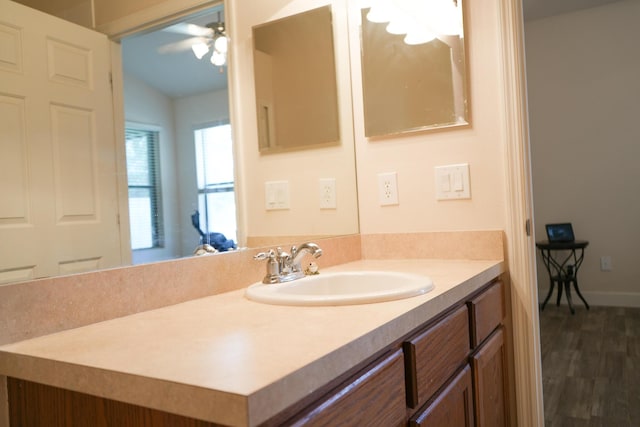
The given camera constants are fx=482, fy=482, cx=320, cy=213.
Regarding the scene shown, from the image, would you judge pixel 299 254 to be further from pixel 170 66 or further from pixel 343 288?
pixel 170 66

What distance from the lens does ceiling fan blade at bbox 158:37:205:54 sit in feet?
3.63

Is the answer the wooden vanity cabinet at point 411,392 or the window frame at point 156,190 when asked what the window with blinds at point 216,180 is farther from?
the wooden vanity cabinet at point 411,392

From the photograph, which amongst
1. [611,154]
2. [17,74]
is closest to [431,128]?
[17,74]

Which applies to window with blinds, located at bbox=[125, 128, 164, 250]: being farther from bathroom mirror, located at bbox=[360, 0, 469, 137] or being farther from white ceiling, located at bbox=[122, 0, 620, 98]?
bathroom mirror, located at bbox=[360, 0, 469, 137]

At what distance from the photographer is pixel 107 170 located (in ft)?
3.01

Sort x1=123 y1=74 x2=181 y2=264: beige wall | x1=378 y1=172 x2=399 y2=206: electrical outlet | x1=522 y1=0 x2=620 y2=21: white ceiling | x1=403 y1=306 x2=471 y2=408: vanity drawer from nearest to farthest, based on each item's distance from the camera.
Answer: x1=403 y1=306 x2=471 y2=408: vanity drawer → x1=123 y1=74 x2=181 y2=264: beige wall → x1=378 y1=172 x2=399 y2=206: electrical outlet → x1=522 y1=0 x2=620 y2=21: white ceiling

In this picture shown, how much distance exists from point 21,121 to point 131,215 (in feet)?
0.87

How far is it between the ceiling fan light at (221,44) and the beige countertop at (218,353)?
28.0 inches

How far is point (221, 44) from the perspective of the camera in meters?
1.33

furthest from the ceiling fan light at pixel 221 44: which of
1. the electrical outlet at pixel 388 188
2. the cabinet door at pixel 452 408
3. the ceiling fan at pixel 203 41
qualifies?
the cabinet door at pixel 452 408

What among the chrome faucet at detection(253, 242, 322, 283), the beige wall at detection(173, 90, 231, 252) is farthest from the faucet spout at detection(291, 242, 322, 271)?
the beige wall at detection(173, 90, 231, 252)

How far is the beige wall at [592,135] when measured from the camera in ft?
13.6

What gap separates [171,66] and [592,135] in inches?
166

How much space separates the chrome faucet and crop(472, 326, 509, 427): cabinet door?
492mm
